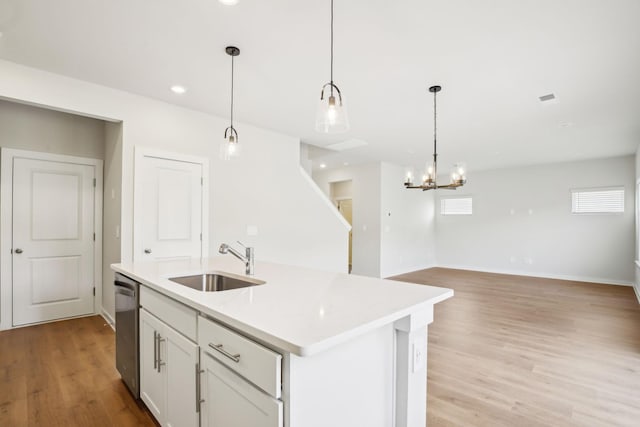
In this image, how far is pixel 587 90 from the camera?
134 inches

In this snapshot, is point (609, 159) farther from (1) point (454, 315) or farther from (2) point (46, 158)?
(2) point (46, 158)

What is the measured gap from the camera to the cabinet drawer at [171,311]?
1528 mm

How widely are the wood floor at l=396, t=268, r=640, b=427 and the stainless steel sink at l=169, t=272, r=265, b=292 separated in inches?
61.1

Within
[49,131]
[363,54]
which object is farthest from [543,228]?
[49,131]

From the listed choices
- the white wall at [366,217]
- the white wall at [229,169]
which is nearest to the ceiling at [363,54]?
the white wall at [229,169]

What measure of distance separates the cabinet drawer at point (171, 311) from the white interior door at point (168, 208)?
1.74 meters

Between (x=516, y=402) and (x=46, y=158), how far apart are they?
5.38 meters

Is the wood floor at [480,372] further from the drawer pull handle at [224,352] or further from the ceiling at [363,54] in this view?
the ceiling at [363,54]

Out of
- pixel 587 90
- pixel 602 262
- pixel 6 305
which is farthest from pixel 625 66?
pixel 6 305

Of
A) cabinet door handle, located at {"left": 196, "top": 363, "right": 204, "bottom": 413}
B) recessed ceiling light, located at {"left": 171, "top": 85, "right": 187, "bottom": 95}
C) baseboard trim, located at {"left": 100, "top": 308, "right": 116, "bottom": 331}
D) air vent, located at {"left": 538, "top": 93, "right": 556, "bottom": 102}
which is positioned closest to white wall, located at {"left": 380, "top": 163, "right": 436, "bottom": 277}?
air vent, located at {"left": 538, "top": 93, "right": 556, "bottom": 102}

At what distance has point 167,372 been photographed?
1743 mm

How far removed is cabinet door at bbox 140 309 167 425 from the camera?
1.82 meters

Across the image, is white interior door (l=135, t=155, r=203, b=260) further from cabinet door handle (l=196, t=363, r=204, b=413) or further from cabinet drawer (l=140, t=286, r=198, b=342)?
cabinet door handle (l=196, t=363, r=204, b=413)

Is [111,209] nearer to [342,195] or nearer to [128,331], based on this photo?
[128,331]
